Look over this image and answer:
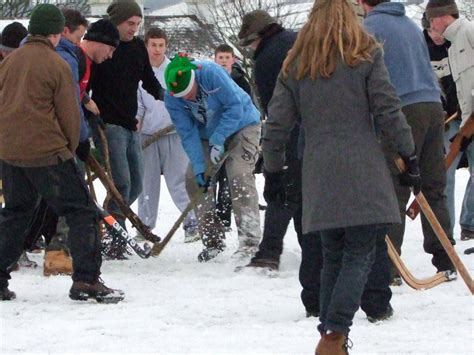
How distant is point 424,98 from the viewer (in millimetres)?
6598

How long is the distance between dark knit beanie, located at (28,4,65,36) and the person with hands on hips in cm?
137

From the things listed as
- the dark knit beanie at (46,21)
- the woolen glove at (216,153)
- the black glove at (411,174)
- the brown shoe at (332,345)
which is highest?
the dark knit beanie at (46,21)

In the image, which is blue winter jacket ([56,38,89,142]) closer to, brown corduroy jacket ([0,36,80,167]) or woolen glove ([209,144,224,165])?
brown corduroy jacket ([0,36,80,167])

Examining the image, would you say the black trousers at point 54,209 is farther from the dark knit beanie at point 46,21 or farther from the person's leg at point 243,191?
the person's leg at point 243,191

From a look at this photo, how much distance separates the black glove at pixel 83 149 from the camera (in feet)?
23.4

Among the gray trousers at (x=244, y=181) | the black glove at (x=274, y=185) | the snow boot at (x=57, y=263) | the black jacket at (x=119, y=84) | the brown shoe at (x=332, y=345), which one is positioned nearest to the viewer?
the brown shoe at (x=332, y=345)

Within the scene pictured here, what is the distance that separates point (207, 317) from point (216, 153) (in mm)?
2063

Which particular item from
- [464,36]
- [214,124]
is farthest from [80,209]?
[464,36]

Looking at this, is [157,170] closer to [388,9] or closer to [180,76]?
[180,76]

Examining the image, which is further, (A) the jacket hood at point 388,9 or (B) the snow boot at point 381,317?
(A) the jacket hood at point 388,9

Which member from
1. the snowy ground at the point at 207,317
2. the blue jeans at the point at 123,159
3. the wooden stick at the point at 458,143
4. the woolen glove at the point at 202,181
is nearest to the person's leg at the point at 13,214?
the snowy ground at the point at 207,317

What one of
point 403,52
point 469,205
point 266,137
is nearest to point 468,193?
point 469,205

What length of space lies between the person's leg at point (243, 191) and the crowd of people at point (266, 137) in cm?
1

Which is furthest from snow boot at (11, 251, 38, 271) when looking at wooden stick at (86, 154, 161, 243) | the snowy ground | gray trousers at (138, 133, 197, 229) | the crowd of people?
gray trousers at (138, 133, 197, 229)
